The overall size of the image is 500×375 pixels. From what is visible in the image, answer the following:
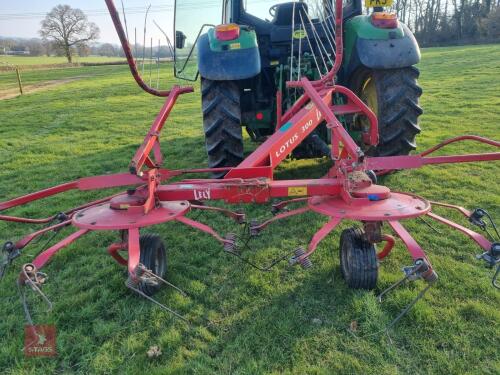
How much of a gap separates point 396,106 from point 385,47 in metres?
0.56

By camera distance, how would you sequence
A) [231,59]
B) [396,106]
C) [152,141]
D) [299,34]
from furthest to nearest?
[299,34] → [396,106] → [231,59] → [152,141]

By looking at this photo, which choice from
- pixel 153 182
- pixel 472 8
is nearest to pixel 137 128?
pixel 153 182

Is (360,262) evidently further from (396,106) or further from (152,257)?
(396,106)

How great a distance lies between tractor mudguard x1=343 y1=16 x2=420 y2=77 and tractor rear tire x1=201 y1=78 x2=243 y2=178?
49.6 inches

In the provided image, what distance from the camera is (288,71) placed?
4.55m

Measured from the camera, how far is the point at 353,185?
8.05 ft

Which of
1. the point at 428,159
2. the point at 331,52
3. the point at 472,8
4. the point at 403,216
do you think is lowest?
the point at 403,216

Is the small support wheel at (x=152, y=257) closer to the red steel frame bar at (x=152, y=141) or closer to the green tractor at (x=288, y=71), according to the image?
the red steel frame bar at (x=152, y=141)

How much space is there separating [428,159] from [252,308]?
1.48 meters

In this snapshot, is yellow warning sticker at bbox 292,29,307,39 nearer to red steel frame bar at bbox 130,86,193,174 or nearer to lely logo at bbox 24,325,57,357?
red steel frame bar at bbox 130,86,193,174

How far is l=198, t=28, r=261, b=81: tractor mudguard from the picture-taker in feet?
12.5

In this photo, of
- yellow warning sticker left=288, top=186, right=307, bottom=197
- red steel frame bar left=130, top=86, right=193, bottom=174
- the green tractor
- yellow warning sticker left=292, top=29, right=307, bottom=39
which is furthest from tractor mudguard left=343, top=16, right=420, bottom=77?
yellow warning sticker left=288, top=186, right=307, bottom=197

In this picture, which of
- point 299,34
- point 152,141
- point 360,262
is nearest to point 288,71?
point 299,34

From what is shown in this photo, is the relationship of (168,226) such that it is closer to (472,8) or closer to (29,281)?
(29,281)
